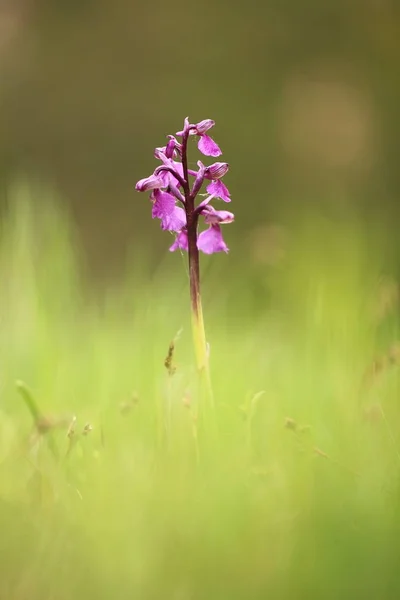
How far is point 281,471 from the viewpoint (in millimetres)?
805

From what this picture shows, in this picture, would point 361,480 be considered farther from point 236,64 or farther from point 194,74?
point 236,64

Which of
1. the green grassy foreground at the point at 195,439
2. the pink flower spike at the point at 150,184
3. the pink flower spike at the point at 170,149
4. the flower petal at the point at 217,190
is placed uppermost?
the pink flower spike at the point at 170,149

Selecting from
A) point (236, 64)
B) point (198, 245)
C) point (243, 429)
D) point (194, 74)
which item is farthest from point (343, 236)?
point (236, 64)

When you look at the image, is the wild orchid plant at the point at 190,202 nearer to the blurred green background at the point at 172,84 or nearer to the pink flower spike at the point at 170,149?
the pink flower spike at the point at 170,149

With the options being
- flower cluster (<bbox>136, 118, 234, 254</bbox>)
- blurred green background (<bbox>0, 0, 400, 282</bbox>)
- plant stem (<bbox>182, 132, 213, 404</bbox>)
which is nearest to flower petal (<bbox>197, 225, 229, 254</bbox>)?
flower cluster (<bbox>136, 118, 234, 254</bbox>)

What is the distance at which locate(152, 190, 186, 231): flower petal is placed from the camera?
1.32m

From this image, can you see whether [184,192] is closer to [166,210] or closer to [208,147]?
[166,210]

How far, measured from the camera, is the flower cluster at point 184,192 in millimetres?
1280

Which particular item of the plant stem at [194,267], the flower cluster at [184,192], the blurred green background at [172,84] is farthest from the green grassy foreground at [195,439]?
the blurred green background at [172,84]

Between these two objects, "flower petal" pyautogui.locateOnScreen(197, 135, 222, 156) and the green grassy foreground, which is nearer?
the green grassy foreground

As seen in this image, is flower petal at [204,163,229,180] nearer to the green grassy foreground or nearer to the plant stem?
the plant stem

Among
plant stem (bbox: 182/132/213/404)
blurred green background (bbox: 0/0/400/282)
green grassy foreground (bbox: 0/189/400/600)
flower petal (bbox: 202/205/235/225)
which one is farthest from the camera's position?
blurred green background (bbox: 0/0/400/282)

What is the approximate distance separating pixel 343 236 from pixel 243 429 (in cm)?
123

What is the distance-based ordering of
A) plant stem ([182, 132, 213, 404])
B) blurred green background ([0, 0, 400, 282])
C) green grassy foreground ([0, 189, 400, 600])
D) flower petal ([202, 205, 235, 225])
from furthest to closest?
blurred green background ([0, 0, 400, 282]) < flower petal ([202, 205, 235, 225]) < plant stem ([182, 132, 213, 404]) < green grassy foreground ([0, 189, 400, 600])
